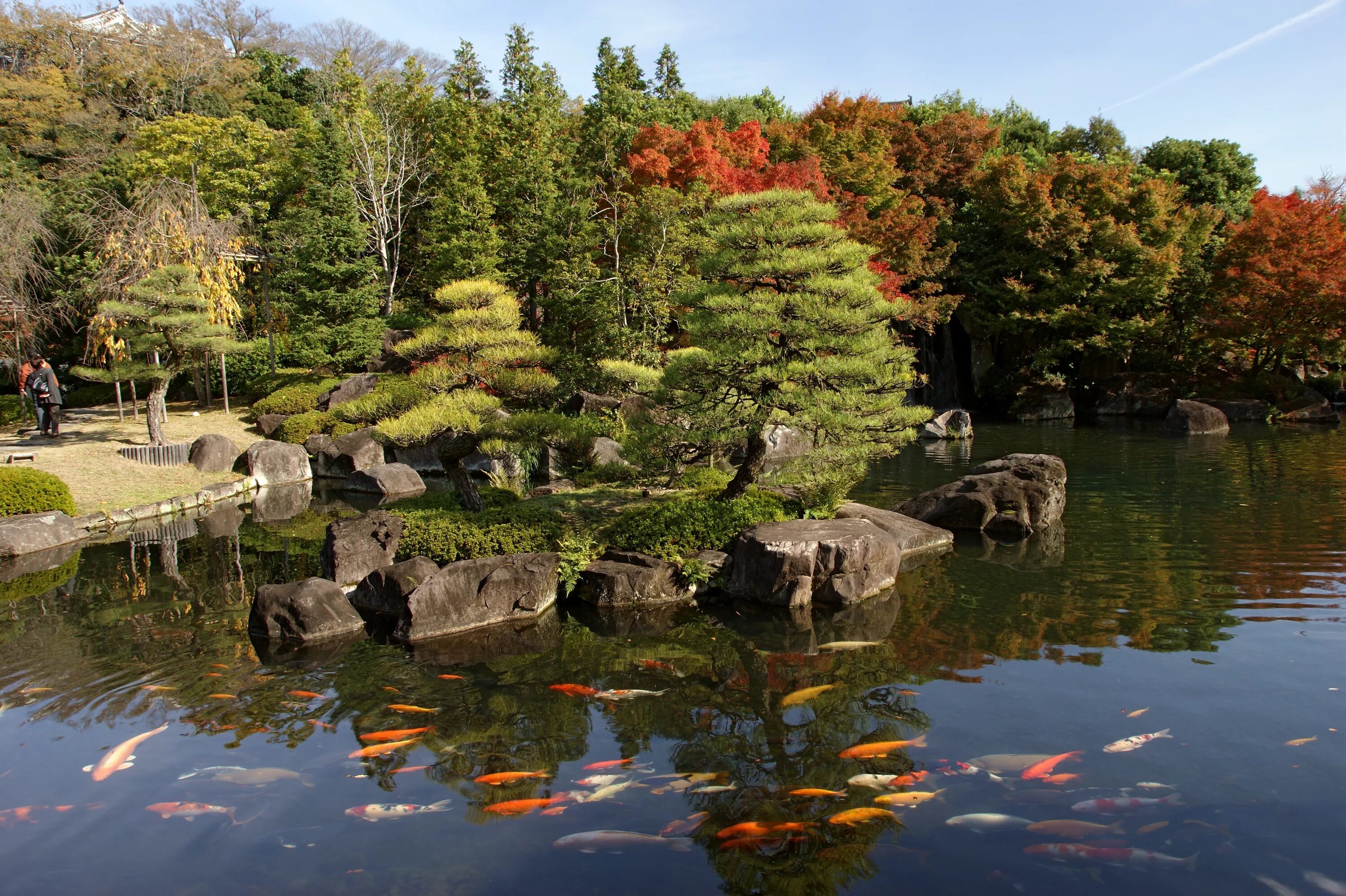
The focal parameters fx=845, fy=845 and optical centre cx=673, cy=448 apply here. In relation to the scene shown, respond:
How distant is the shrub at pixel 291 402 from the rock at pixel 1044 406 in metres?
20.2

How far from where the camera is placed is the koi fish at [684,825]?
430cm

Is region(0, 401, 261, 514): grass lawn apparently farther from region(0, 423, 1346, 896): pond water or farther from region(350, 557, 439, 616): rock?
region(350, 557, 439, 616): rock

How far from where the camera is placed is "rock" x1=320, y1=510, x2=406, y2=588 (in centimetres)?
888

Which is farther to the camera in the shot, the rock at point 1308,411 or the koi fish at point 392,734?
the rock at point 1308,411

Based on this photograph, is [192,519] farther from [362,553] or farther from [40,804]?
[40,804]

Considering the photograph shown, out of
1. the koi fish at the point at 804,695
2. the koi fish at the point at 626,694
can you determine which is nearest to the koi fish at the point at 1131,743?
the koi fish at the point at 804,695

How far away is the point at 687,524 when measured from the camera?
896 cm

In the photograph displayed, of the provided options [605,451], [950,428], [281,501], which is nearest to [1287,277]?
[950,428]

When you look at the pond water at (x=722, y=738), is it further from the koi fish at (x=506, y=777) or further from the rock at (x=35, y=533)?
the rock at (x=35, y=533)

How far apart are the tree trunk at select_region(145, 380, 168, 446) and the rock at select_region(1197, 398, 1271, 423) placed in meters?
24.9

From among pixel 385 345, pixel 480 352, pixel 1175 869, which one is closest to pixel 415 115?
pixel 385 345

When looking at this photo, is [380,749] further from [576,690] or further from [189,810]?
[576,690]

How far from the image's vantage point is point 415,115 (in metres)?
29.0

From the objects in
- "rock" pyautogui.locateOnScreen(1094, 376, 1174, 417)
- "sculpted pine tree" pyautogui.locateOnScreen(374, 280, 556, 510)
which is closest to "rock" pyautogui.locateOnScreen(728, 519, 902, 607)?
"sculpted pine tree" pyautogui.locateOnScreen(374, 280, 556, 510)
